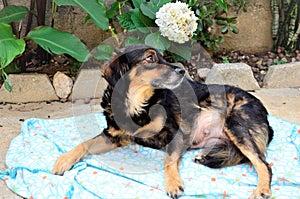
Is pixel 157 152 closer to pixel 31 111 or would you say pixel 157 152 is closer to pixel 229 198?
pixel 229 198

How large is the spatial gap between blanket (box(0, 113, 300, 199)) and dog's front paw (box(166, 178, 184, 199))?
1.8 inches

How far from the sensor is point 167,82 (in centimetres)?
286

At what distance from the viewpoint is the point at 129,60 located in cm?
278

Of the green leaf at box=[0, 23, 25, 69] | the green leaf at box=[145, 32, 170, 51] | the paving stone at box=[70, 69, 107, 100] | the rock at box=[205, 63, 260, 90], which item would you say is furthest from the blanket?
the rock at box=[205, 63, 260, 90]

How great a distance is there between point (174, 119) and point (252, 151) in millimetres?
588

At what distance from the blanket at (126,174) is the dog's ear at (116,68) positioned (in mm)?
650

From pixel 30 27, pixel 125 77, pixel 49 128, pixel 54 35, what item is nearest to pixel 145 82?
pixel 125 77

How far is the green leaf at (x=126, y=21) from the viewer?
486 cm

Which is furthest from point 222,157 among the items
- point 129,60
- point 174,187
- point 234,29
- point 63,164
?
point 234,29

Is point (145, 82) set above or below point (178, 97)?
above

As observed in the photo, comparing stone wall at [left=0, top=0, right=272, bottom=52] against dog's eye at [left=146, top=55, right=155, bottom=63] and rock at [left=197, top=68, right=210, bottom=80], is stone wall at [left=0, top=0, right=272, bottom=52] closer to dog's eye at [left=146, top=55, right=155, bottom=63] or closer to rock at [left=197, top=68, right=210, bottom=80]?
rock at [left=197, top=68, right=210, bottom=80]

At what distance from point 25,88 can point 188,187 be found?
2.83 m

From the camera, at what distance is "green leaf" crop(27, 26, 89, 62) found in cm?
400

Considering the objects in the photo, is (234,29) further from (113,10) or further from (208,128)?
(208,128)
